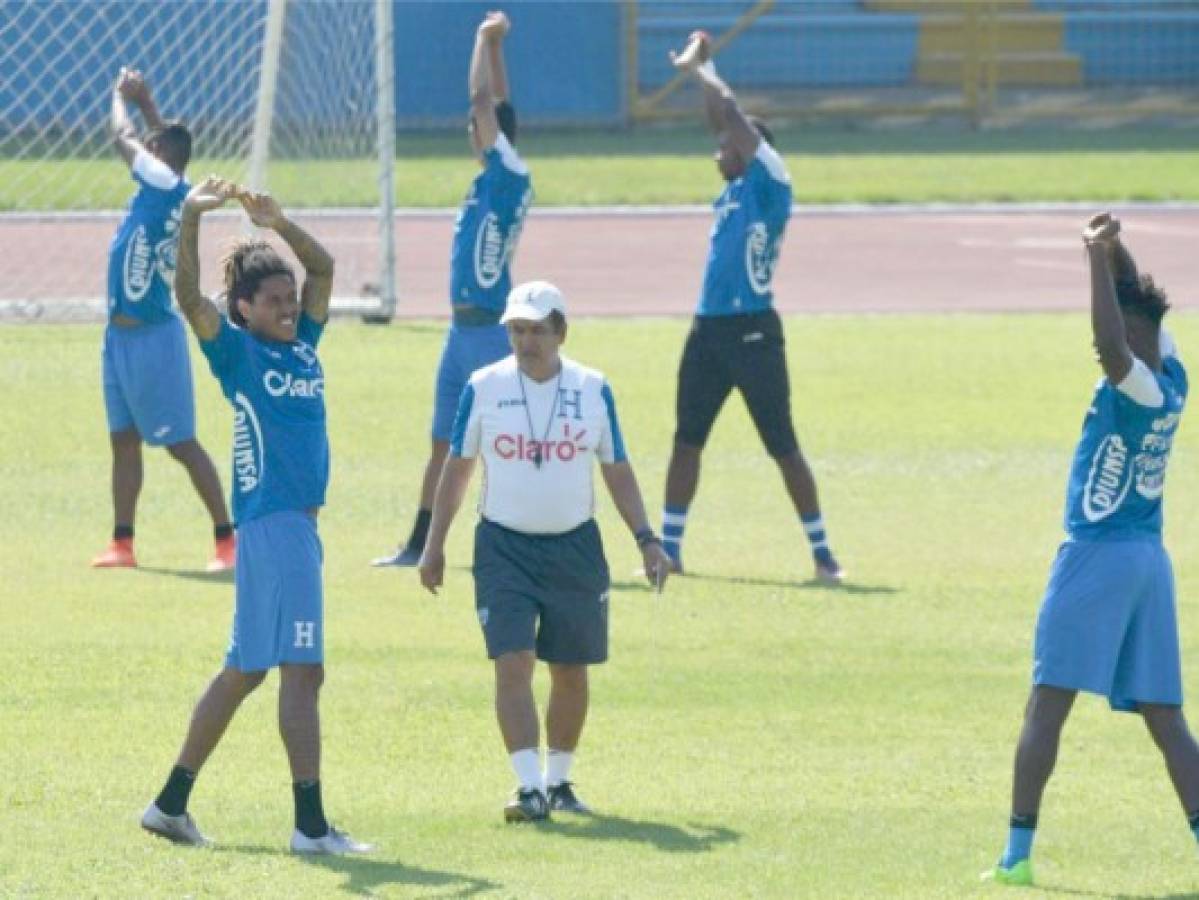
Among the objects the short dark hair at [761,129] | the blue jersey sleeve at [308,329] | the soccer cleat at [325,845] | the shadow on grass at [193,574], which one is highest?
the short dark hair at [761,129]

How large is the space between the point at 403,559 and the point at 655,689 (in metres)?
3.11

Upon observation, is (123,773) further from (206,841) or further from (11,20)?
(11,20)

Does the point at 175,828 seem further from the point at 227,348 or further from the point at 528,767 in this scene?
the point at 227,348

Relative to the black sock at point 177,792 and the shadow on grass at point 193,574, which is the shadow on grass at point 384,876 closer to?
the black sock at point 177,792

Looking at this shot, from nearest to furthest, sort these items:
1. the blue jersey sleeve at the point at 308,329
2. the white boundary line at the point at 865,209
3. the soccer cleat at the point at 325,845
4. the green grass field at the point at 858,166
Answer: the soccer cleat at the point at 325,845
the blue jersey sleeve at the point at 308,329
the white boundary line at the point at 865,209
the green grass field at the point at 858,166

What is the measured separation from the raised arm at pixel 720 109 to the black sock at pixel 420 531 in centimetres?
263

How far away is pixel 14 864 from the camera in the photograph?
852 cm

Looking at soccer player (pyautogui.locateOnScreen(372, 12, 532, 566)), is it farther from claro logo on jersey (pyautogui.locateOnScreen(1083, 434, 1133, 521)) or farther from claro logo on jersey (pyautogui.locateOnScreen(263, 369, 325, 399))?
claro logo on jersey (pyautogui.locateOnScreen(1083, 434, 1133, 521))

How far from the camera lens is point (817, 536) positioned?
14.1 m

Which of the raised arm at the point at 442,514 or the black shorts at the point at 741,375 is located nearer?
the raised arm at the point at 442,514

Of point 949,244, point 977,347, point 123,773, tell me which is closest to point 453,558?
point 123,773

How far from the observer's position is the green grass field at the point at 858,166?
34031mm

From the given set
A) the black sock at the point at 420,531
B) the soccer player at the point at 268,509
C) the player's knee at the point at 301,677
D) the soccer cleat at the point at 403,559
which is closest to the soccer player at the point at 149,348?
the soccer cleat at the point at 403,559

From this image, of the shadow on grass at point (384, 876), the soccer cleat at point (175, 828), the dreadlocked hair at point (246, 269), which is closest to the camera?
the shadow on grass at point (384, 876)
